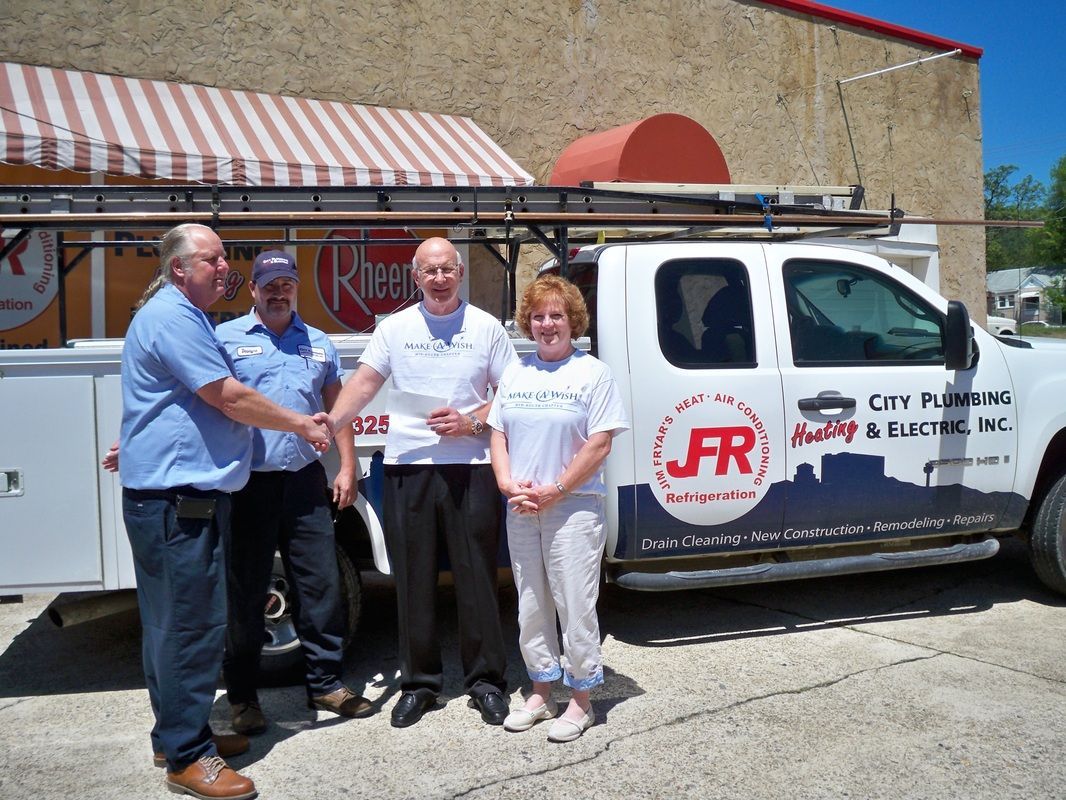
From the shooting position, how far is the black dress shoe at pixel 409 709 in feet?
13.0

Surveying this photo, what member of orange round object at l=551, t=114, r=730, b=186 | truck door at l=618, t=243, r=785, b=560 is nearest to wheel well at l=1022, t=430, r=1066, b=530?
truck door at l=618, t=243, r=785, b=560

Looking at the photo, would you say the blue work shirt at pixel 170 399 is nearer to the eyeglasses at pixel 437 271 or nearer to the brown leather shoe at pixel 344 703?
the eyeglasses at pixel 437 271

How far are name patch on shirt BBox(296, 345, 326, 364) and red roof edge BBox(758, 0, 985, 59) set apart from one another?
10.7m

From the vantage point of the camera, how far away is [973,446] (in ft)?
16.7

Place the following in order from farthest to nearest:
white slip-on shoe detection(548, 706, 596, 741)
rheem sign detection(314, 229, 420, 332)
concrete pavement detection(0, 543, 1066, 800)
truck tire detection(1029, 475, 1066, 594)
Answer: rheem sign detection(314, 229, 420, 332), truck tire detection(1029, 475, 1066, 594), white slip-on shoe detection(548, 706, 596, 741), concrete pavement detection(0, 543, 1066, 800)

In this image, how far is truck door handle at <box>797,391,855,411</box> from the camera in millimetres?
4770

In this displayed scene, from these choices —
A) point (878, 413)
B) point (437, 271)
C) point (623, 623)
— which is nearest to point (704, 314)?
point (878, 413)

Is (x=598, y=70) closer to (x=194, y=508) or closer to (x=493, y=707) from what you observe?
(x=493, y=707)

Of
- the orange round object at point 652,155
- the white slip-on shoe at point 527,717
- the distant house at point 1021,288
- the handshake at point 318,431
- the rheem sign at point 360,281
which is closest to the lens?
the handshake at point 318,431

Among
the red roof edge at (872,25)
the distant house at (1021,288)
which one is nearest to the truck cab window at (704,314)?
the red roof edge at (872,25)

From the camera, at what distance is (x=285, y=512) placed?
3990 mm

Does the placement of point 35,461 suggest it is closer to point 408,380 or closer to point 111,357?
point 111,357

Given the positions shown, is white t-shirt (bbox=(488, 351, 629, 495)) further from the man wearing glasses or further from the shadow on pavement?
the shadow on pavement

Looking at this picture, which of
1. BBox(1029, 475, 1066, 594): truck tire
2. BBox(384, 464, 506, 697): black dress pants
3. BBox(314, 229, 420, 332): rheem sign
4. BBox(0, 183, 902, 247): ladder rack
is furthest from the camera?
BBox(314, 229, 420, 332): rheem sign
